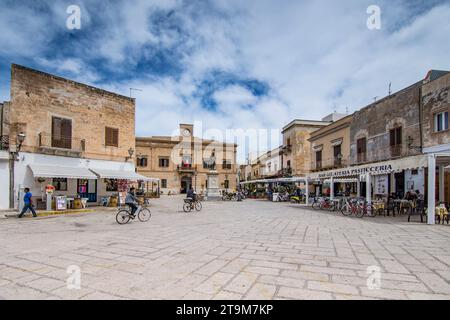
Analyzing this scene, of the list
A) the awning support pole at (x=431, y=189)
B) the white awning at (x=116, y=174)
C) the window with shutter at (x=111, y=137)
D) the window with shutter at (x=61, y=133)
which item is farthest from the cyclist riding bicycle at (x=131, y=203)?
the awning support pole at (x=431, y=189)

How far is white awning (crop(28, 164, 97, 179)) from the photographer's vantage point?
504 inches

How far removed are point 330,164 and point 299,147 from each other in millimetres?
7851

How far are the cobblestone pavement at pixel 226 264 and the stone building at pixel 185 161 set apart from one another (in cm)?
2849

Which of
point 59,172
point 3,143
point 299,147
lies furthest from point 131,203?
point 299,147

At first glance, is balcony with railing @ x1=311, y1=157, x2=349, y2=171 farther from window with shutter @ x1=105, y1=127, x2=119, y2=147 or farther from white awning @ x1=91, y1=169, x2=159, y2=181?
window with shutter @ x1=105, y1=127, x2=119, y2=147

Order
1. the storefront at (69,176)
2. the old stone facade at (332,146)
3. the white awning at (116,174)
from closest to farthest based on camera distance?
the storefront at (69,176), the white awning at (116,174), the old stone facade at (332,146)

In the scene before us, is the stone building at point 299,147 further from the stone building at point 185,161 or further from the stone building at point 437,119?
the stone building at point 437,119

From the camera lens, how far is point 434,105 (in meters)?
13.3

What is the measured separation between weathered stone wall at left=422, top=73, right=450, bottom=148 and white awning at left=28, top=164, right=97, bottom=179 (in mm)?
18134

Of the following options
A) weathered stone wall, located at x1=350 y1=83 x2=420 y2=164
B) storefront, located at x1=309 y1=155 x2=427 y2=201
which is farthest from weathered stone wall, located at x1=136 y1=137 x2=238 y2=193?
storefront, located at x1=309 y1=155 x2=427 y2=201

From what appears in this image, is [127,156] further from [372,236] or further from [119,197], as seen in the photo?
[372,236]

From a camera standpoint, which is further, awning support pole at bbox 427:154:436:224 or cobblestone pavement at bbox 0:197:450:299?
awning support pole at bbox 427:154:436:224

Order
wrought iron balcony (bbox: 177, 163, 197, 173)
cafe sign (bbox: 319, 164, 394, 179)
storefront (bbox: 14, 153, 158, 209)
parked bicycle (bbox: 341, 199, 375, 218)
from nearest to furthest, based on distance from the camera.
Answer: cafe sign (bbox: 319, 164, 394, 179) < parked bicycle (bbox: 341, 199, 375, 218) < storefront (bbox: 14, 153, 158, 209) < wrought iron balcony (bbox: 177, 163, 197, 173)

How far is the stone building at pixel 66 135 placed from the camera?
1319 cm
